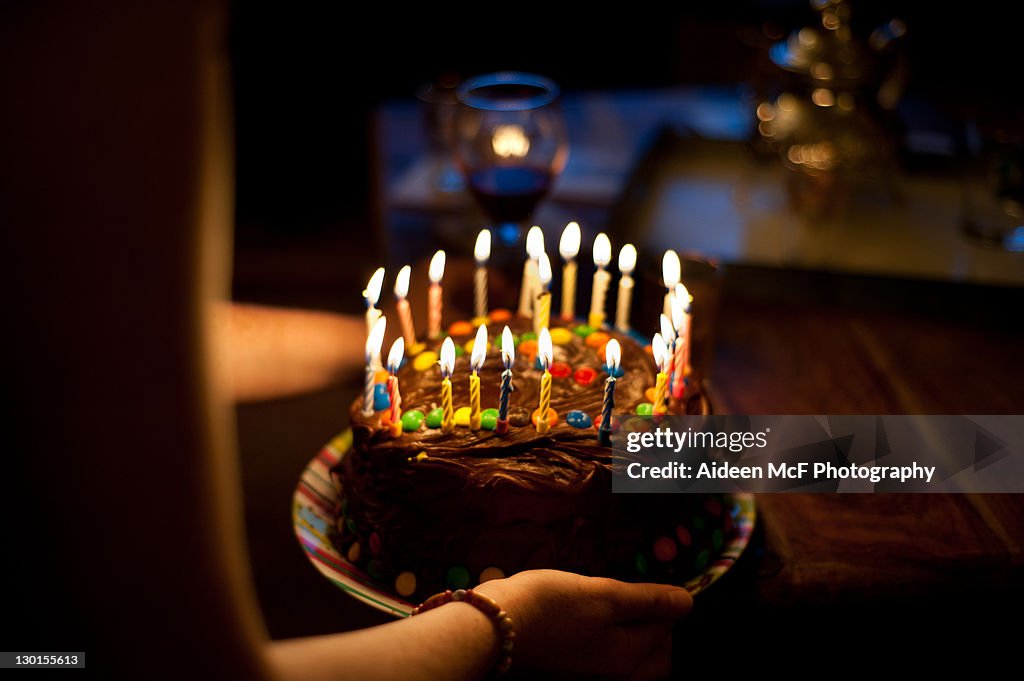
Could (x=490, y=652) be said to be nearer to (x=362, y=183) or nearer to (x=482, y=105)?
(x=482, y=105)

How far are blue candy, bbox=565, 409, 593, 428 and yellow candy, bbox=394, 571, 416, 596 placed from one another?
28cm

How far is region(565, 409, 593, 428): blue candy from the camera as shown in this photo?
3.59 feet

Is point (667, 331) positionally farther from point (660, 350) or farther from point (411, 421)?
point (411, 421)

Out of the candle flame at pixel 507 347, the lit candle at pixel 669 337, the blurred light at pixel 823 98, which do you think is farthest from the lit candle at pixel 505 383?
the blurred light at pixel 823 98

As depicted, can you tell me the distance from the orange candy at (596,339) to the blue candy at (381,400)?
32 centimetres

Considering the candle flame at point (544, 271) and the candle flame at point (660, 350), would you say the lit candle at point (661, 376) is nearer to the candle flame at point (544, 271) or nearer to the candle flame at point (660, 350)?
the candle flame at point (660, 350)

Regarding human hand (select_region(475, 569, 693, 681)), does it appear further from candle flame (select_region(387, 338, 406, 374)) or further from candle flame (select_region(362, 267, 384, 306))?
candle flame (select_region(362, 267, 384, 306))

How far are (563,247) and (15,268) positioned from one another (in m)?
0.93

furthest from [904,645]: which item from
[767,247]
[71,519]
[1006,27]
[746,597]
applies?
[1006,27]

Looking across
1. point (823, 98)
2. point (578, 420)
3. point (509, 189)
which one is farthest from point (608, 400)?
point (823, 98)

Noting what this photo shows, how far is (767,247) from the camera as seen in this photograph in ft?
6.69

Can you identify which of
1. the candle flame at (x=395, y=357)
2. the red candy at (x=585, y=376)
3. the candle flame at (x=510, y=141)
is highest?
the candle flame at (x=510, y=141)

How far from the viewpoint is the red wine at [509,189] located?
1.78 meters

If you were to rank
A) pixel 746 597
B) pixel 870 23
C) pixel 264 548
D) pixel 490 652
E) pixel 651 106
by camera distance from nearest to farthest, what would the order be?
pixel 490 652
pixel 746 597
pixel 264 548
pixel 651 106
pixel 870 23
